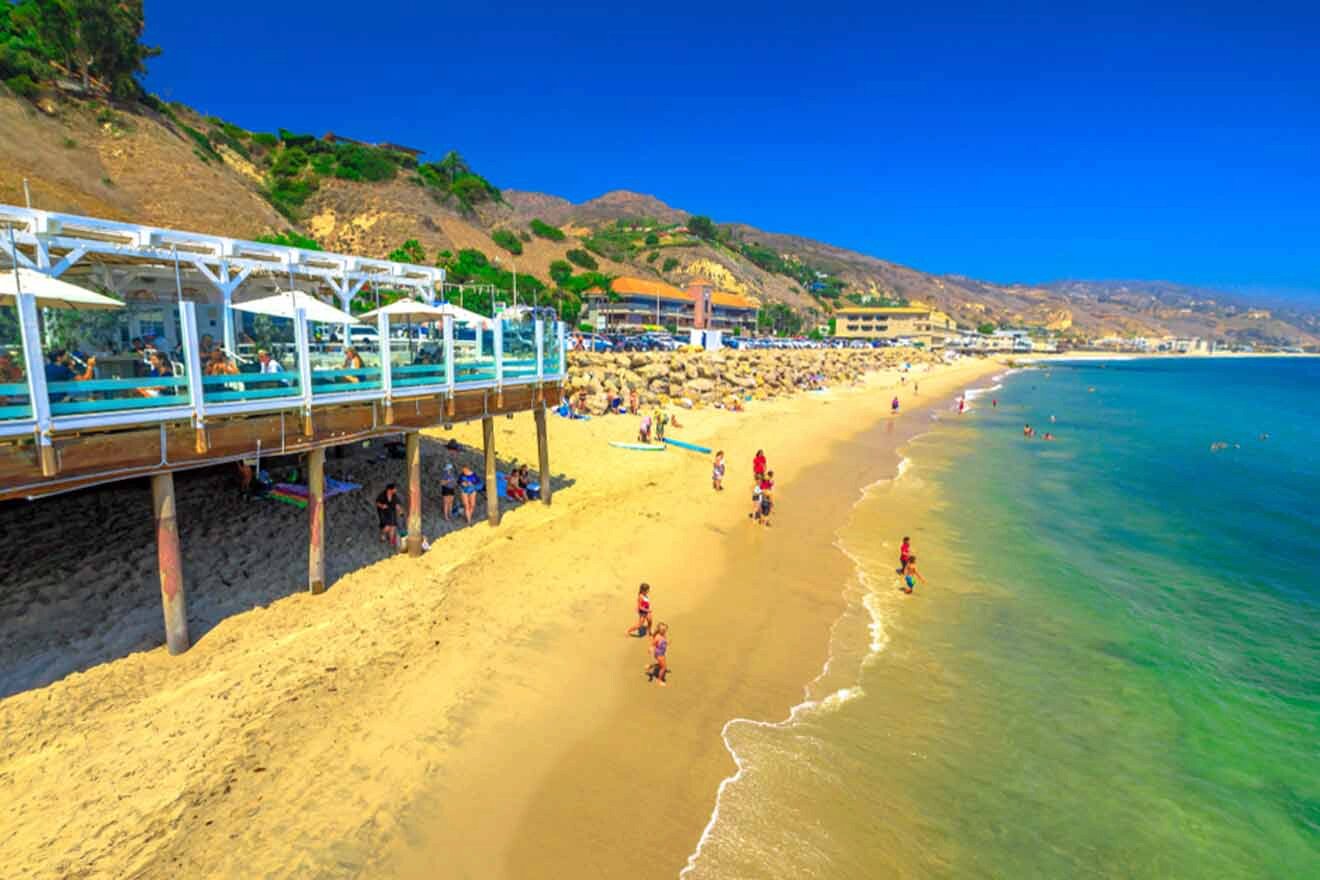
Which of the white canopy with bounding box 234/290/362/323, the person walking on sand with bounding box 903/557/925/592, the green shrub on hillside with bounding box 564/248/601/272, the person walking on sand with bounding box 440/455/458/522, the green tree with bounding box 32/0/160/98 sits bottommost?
the person walking on sand with bounding box 903/557/925/592

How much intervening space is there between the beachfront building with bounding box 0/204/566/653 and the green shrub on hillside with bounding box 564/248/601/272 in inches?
3333

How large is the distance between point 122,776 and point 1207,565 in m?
22.8

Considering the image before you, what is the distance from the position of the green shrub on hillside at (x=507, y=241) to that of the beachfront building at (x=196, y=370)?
7340 centimetres

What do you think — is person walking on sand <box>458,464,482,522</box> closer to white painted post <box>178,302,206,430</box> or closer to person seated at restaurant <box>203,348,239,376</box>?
person seated at restaurant <box>203,348,239,376</box>

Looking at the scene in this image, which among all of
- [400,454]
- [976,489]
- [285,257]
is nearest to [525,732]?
[400,454]

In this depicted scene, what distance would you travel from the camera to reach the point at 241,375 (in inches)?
353

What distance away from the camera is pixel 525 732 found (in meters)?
8.36

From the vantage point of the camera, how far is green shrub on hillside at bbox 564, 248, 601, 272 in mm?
99312

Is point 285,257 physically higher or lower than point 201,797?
higher

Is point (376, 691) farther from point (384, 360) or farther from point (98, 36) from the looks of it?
point (98, 36)

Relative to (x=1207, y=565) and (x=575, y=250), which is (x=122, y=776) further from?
(x=575, y=250)

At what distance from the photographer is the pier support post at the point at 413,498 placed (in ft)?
41.1

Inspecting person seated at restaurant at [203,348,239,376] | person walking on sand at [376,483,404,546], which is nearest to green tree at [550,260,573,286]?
person walking on sand at [376,483,404,546]

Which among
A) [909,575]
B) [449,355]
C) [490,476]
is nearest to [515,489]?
[490,476]
